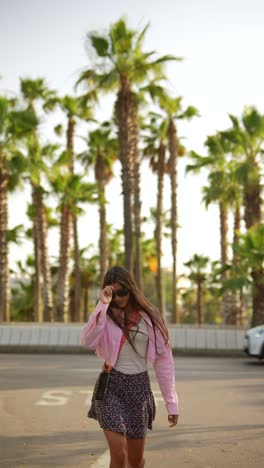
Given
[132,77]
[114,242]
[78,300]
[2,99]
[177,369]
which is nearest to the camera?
[177,369]

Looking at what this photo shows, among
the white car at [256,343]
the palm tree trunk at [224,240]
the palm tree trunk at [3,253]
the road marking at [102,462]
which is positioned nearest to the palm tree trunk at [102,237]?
the palm tree trunk at [224,240]

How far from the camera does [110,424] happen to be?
504cm

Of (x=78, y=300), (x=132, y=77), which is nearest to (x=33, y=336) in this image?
(x=132, y=77)

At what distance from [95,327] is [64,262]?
39.0 m

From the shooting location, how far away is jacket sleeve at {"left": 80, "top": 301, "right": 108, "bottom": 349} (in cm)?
513

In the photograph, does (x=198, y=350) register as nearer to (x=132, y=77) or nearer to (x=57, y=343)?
(x=57, y=343)

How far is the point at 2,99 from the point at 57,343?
15.2 m

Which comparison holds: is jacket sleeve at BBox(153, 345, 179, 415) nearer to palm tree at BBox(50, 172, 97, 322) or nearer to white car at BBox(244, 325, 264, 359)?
white car at BBox(244, 325, 264, 359)

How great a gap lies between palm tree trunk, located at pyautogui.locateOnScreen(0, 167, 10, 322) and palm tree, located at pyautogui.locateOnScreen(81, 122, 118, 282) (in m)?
8.66

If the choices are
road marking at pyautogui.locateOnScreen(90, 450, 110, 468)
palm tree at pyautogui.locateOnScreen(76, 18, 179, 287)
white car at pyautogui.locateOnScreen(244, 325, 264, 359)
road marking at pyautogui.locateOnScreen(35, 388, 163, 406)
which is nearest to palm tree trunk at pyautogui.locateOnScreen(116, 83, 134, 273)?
palm tree at pyautogui.locateOnScreen(76, 18, 179, 287)

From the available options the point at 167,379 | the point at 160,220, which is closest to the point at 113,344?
the point at 167,379

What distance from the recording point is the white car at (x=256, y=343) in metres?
21.7

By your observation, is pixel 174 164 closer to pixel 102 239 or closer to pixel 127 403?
pixel 102 239

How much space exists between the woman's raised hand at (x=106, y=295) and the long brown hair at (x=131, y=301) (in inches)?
3.3
